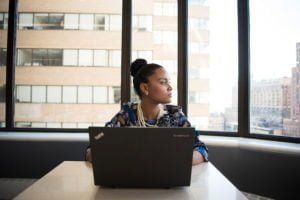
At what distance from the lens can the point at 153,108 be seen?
1.83m

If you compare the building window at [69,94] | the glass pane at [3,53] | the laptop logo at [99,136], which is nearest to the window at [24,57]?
the glass pane at [3,53]

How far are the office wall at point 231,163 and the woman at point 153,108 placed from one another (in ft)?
2.80

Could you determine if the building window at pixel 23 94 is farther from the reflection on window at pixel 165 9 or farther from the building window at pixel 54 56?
the reflection on window at pixel 165 9

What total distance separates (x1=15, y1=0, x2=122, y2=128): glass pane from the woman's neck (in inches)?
56.1

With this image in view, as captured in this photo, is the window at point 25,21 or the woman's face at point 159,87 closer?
the woman's face at point 159,87

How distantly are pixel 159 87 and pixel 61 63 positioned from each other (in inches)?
73.7

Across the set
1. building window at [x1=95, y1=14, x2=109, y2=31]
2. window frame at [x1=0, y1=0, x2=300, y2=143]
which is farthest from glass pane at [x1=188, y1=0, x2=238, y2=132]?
building window at [x1=95, y1=14, x2=109, y2=31]

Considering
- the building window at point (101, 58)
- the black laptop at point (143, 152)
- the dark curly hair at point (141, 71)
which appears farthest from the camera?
the building window at point (101, 58)

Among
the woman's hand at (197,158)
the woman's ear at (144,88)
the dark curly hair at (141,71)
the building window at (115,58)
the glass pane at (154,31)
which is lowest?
the woman's hand at (197,158)

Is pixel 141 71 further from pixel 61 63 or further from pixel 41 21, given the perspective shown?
pixel 41 21

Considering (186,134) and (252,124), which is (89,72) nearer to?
(252,124)

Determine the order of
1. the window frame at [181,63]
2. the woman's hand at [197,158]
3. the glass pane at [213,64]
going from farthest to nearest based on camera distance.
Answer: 1. the glass pane at [213,64]
2. the window frame at [181,63]
3. the woman's hand at [197,158]

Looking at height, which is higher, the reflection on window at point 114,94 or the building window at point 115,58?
the building window at point 115,58

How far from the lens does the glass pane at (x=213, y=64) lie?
283 centimetres
